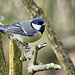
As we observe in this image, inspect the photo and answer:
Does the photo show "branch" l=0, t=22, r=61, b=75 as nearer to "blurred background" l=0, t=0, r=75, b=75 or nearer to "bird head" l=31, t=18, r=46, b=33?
"bird head" l=31, t=18, r=46, b=33

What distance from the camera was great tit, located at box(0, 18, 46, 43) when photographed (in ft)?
5.98

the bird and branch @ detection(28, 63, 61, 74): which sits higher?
the bird

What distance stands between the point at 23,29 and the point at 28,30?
A: 2.2 inches

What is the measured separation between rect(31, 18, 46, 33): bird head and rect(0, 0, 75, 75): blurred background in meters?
1.26

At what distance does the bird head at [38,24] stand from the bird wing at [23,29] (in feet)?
0.15

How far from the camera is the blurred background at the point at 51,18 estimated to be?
3.53 meters

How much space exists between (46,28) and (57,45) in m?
0.18

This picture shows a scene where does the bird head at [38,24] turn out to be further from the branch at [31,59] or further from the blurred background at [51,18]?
the blurred background at [51,18]

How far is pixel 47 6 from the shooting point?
126 inches

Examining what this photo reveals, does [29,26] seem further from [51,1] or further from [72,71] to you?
[51,1]

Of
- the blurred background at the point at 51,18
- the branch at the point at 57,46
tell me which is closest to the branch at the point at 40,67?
the branch at the point at 57,46

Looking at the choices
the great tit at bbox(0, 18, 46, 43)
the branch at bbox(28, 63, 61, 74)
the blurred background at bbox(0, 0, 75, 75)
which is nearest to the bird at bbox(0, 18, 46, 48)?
the great tit at bbox(0, 18, 46, 43)

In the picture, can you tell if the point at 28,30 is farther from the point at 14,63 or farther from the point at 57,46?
the point at 14,63

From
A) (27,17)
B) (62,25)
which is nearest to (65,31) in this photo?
(62,25)
